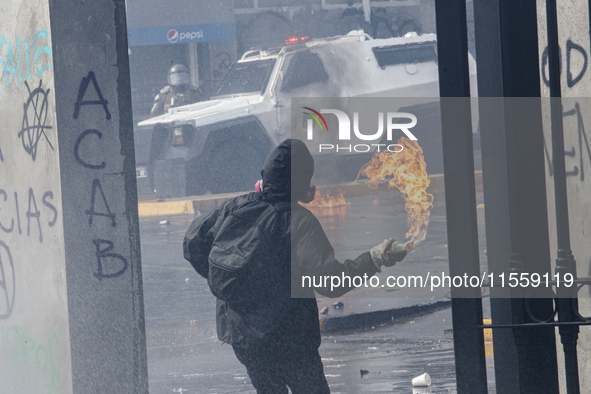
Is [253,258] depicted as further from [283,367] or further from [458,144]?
[458,144]

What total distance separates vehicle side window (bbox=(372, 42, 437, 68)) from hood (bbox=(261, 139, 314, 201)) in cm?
993

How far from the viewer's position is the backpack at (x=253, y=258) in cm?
283

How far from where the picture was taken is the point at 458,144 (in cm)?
175

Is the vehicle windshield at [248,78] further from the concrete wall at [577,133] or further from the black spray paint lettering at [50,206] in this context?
the concrete wall at [577,133]

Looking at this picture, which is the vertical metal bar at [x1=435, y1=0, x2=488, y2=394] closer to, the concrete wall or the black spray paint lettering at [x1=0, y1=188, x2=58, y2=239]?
the concrete wall

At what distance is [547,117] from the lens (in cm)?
248

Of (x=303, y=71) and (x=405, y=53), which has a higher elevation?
(x=405, y=53)

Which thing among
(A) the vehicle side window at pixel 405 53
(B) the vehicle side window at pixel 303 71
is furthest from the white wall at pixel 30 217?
(A) the vehicle side window at pixel 405 53

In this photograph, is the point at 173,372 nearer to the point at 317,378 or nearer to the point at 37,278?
the point at 37,278

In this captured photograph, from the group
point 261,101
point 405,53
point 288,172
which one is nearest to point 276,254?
point 288,172

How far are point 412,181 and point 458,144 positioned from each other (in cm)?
62

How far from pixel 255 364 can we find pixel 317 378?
26 cm

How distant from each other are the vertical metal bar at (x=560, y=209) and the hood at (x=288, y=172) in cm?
120

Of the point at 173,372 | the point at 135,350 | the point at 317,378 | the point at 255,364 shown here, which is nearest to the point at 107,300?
the point at 135,350
